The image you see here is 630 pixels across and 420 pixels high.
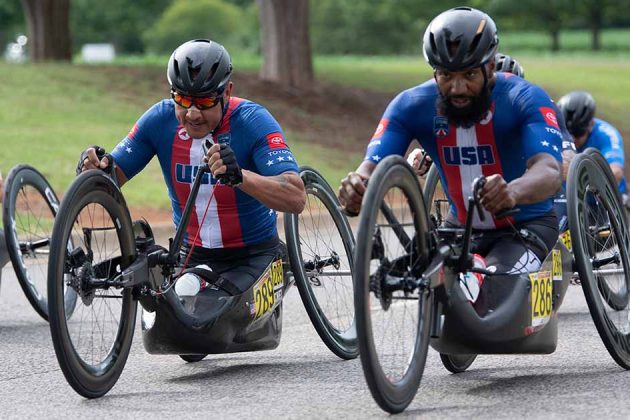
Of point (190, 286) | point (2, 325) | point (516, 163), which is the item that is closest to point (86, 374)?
point (190, 286)

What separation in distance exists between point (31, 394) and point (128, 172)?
1311 mm

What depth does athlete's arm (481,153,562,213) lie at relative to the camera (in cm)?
637

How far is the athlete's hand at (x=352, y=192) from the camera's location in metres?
6.25

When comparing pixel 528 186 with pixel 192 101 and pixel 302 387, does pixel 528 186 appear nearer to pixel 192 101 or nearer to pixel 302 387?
pixel 302 387

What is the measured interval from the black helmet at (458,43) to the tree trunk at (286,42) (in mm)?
18512

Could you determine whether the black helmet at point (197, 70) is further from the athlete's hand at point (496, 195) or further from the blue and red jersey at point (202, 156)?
the athlete's hand at point (496, 195)

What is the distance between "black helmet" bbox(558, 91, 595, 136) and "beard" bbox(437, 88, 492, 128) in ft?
14.7

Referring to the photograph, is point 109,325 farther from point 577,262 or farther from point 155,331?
point 577,262

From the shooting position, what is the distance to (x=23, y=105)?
71.5 ft

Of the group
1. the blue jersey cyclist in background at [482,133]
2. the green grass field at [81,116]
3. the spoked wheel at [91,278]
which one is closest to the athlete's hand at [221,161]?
the spoked wheel at [91,278]

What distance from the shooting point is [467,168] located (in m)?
7.09

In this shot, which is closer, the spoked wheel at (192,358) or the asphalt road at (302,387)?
the asphalt road at (302,387)

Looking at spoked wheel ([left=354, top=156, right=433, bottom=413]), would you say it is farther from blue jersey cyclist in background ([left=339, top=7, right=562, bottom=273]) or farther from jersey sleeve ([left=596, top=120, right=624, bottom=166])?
jersey sleeve ([left=596, top=120, right=624, bottom=166])

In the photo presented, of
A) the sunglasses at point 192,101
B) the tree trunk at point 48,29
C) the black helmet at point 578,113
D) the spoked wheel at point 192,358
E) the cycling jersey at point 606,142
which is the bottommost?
the tree trunk at point 48,29
